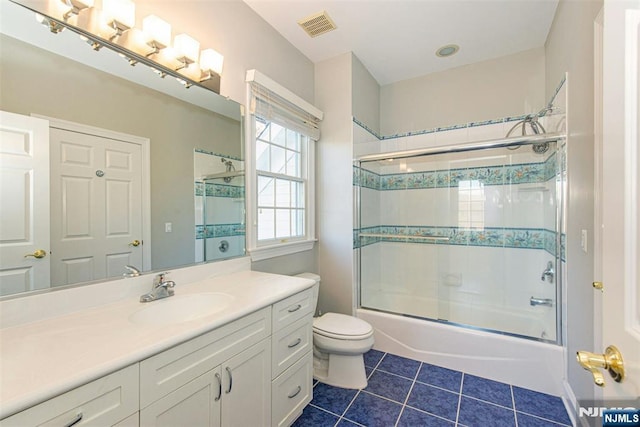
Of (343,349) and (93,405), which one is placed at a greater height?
(93,405)

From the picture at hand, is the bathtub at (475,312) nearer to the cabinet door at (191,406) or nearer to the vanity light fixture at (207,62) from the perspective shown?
the cabinet door at (191,406)

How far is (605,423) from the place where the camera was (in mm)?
545

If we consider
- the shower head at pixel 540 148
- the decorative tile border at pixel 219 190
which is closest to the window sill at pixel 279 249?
the decorative tile border at pixel 219 190

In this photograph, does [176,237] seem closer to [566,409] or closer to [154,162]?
[154,162]

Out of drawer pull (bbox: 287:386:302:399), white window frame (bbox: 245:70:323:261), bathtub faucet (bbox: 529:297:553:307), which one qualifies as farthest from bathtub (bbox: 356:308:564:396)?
drawer pull (bbox: 287:386:302:399)

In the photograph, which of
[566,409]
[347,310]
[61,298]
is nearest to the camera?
[61,298]

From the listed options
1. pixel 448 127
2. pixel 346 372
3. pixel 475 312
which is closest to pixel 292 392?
pixel 346 372

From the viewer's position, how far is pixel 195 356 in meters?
0.95

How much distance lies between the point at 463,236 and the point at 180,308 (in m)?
2.43

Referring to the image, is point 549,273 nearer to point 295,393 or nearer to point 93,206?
point 295,393

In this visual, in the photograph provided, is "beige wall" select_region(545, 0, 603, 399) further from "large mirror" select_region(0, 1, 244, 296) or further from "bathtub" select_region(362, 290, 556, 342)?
"large mirror" select_region(0, 1, 244, 296)

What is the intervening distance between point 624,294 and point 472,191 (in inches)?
87.0

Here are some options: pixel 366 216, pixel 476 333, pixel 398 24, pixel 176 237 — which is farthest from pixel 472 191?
pixel 176 237

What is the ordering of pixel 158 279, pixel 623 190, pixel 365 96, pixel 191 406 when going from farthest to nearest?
1. pixel 365 96
2. pixel 158 279
3. pixel 191 406
4. pixel 623 190
